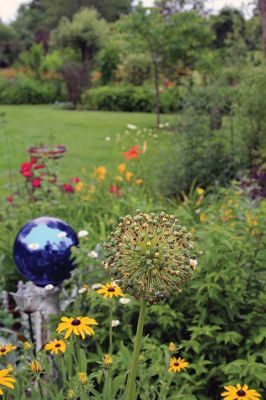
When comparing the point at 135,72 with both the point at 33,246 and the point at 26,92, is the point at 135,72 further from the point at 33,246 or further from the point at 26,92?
the point at 33,246

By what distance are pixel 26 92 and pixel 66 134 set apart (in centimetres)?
750

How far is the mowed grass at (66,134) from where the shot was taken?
303 inches

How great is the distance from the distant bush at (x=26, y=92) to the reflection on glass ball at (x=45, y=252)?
628 inches

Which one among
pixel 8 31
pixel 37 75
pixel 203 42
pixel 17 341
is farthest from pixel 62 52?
pixel 17 341

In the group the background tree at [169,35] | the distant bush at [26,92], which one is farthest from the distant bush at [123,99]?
the background tree at [169,35]

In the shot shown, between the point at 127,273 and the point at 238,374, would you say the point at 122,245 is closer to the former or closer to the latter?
the point at 127,273

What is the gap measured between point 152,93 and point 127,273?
14.7 metres

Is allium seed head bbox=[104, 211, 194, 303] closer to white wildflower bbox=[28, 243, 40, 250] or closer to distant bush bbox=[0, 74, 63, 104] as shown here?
white wildflower bbox=[28, 243, 40, 250]

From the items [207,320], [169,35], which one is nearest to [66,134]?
[169,35]

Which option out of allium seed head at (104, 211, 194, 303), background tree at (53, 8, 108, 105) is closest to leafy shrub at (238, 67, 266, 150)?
allium seed head at (104, 211, 194, 303)

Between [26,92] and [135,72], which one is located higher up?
[135,72]

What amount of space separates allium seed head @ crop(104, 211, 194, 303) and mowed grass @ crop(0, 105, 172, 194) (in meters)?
4.62

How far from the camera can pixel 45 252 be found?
8.02ft

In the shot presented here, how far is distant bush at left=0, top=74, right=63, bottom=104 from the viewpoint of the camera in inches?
698
